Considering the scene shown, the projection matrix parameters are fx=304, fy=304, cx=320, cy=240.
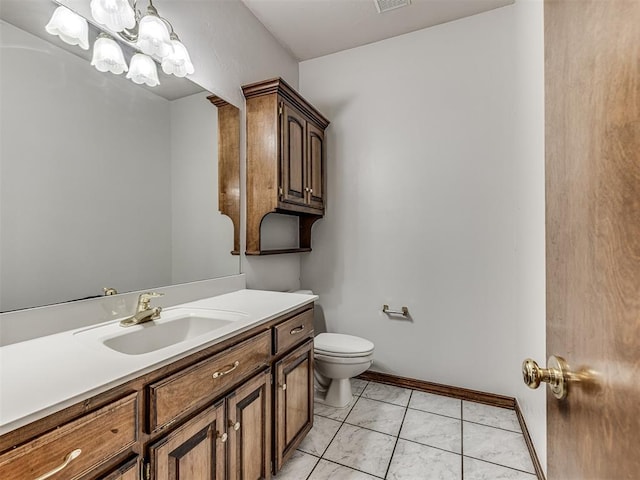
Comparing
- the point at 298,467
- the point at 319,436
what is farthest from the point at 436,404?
the point at 298,467

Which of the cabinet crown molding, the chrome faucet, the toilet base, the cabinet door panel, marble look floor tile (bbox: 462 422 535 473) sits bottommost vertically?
marble look floor tile (bbox: 462 422 535 473)

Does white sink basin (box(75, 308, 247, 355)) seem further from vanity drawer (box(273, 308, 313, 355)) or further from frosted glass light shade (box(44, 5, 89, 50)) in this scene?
frosted glass light shade (box(44, 5, 89, 50))

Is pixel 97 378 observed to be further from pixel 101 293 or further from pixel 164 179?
pixel 164 179

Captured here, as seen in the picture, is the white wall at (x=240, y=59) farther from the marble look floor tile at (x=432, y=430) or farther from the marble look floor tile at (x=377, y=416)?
the marble look floor tile at (x=432, y=430)

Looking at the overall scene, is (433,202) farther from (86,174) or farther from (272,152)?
(86,174)

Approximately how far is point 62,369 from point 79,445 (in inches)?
8.5

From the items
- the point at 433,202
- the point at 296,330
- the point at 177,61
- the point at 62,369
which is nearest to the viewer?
the point at 62,369

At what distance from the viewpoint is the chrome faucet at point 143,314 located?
120 centimetres

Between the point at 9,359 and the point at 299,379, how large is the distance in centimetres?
109

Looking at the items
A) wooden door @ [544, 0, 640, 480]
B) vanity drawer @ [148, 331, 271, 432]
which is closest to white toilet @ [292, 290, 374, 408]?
vanity drawer @ [148, 331, 271, 432]

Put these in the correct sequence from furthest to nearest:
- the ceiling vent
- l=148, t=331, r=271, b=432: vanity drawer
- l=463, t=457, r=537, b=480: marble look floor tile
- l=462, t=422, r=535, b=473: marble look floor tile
Result: the ceiling vent
l=462, t=422, r=535, b=473: marble look floor tile
l=463, t=457, r=537, b=480: marble look floor tile
l=148, t=331, r=271, b=432: vanity drawer

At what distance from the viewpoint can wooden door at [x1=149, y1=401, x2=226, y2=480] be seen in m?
0.84

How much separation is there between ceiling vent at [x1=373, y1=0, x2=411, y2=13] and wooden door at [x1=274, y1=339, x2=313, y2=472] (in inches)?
84.4

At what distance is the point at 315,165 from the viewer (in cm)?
233
